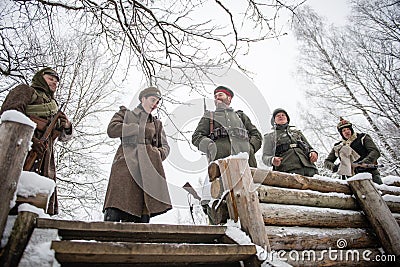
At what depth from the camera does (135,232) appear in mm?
1961

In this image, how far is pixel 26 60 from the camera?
503 cm

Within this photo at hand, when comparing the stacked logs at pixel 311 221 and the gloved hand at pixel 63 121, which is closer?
the stacked logs at pixel 311 221

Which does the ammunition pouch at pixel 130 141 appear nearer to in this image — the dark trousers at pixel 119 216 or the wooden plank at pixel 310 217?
the dark trousers at pixel 119 216

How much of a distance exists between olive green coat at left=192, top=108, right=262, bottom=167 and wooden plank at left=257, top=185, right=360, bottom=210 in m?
0.60

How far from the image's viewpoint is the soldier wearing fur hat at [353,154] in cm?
435

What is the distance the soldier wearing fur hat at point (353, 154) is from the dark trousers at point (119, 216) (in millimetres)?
3092

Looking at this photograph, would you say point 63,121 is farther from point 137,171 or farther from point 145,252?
point 145,252

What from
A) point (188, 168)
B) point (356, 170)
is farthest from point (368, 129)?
point (188, 168)

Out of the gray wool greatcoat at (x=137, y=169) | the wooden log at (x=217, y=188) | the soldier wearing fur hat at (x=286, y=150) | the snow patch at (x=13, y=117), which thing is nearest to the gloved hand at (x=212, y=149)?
the gray wool greatcoat at (x=137, y=169)

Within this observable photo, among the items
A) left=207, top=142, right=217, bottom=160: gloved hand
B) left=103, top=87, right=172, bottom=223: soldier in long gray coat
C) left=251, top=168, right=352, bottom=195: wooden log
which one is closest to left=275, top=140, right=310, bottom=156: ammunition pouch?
left=251, top=168, right=352, bottom=195: wooden log

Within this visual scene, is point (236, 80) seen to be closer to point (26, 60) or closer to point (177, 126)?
point (177, 126)

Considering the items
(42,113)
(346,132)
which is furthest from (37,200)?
(346,132)

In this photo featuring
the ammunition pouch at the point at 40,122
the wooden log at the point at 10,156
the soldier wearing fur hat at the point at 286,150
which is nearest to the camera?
the wooden log at the point at 10,156

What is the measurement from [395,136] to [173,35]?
8.30 m
